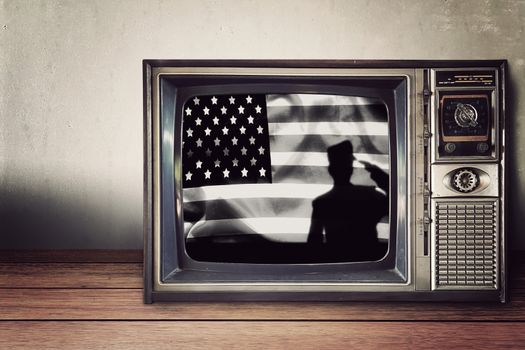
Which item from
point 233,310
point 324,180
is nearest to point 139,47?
point 324,180

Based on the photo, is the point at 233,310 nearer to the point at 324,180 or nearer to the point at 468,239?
the point at 324,180

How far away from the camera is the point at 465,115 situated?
85 centimetres

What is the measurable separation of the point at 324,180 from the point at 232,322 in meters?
0.35

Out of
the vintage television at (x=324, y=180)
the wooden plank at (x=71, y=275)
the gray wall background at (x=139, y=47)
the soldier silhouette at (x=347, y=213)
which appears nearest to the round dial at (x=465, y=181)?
the vintage television at (x=324, y=180)

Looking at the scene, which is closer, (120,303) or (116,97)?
(120,303)

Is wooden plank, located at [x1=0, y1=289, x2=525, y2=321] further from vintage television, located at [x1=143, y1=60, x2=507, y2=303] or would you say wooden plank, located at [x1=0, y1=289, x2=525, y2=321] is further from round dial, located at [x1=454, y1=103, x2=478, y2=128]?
round dial, located at [x1=454, y1=103, x2=478, y2=128]

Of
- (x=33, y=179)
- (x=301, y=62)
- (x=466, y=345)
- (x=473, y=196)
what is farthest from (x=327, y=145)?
(x=33, y=179)

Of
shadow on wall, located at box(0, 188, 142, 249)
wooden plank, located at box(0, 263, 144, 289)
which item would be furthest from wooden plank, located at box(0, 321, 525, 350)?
shadow on wall, located at box(0, 188, 142, 249)

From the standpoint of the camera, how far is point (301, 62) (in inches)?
33.7

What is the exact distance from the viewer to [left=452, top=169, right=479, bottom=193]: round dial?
0.86m

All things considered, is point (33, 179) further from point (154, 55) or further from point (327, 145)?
point (327, 145)

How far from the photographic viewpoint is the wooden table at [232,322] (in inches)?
28.7

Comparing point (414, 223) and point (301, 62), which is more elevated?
point (301, 62)

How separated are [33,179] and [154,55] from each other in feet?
1.82
